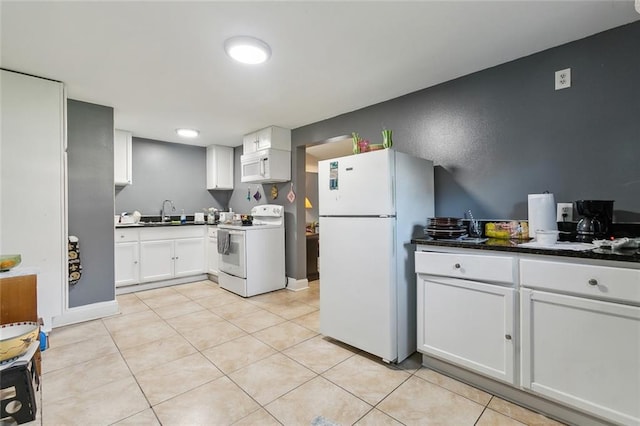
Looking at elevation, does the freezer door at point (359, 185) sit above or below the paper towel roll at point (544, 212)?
above

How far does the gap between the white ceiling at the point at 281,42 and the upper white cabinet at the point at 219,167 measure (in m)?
2.11

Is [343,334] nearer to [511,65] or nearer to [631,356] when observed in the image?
[631,356]

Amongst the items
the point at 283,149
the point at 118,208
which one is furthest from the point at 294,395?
the point at 118,208

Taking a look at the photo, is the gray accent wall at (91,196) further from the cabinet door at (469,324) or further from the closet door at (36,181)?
the cabinet door at (469,324)

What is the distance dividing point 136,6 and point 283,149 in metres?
2.55

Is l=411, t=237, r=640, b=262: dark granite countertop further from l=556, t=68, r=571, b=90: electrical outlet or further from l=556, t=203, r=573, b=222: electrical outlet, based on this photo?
l=556, t=68, r=571, b=90: electrical outlet

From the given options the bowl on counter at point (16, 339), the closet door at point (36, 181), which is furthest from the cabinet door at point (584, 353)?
the closet door at point (36, 181)

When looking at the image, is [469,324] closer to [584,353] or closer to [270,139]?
[584,353]

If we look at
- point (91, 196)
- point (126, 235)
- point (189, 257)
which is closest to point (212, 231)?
point (189, 257)

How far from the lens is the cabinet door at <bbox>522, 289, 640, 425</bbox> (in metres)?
1.32

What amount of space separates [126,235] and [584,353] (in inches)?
184

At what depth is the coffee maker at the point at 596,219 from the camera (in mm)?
1730

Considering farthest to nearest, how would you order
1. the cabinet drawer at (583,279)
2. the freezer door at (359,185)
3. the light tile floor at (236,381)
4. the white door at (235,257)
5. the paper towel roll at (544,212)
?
1. the white door at (235,257)
2. the freezer door at (359,185)
3. the paper towel roll at (544,212)
4. the light tile floor at (236,381)
5. the cabinet drawer at (583,279)

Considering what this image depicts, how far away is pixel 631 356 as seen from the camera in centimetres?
131
